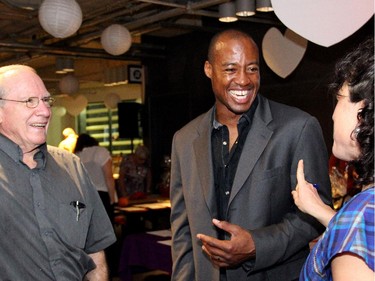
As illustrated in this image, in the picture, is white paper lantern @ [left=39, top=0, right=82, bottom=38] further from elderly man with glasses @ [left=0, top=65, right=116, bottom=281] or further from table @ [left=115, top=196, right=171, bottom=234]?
elderly man with glasses @ [left=0, top=65, right=116, bottom=281]

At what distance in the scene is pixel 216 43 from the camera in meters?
2.24

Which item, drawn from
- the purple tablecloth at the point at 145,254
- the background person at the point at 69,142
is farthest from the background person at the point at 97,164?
the purple tablecloth at the point at 145,254

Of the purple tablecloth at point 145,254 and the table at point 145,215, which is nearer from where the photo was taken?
the purple tablecloth at point 145,254

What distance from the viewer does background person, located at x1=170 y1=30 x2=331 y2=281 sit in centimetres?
199

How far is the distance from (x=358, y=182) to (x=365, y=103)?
0.19 meters

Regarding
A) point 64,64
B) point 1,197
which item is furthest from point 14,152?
point 64,64

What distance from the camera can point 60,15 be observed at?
15.5 feet

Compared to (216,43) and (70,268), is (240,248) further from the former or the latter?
(216,43)

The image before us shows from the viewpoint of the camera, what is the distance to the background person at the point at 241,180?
1.99 metres

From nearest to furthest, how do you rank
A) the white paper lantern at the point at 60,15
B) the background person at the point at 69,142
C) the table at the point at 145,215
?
the white paper lantern at the point at 60,15 < the table at the point at 145,215 < the background person at the point at 69,142

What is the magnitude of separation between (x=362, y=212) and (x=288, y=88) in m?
6.53

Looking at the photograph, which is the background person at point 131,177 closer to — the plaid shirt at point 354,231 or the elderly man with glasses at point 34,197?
the elderly man with glasses at point 34,197

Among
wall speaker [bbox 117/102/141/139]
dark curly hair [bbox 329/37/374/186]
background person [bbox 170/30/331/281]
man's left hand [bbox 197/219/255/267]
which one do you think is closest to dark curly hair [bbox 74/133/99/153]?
wall speaker [bbox 117/102/141/139]

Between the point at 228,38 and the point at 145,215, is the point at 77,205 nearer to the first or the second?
the point at 228,38
